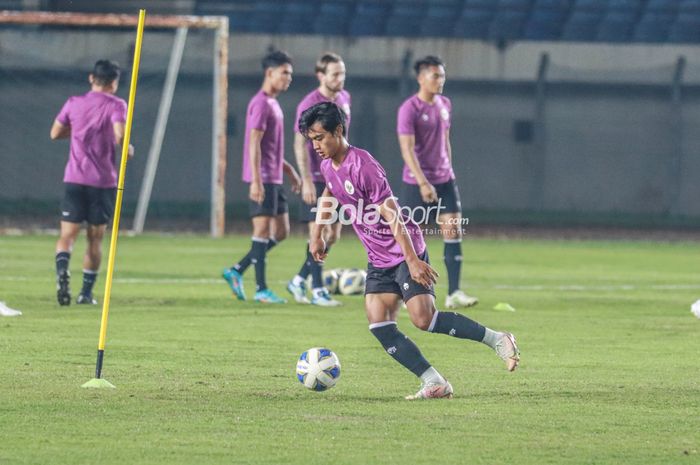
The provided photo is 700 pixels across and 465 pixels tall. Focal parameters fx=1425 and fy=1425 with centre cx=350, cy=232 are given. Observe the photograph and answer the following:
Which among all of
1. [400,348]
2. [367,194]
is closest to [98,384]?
[400,348]

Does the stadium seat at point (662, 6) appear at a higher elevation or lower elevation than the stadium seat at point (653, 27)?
higher

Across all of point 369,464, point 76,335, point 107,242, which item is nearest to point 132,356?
point 76,335

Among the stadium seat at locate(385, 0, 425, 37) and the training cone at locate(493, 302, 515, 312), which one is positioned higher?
the stadium seat at locate(385, 0, 425, 37)

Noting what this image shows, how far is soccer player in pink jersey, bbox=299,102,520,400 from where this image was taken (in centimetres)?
741

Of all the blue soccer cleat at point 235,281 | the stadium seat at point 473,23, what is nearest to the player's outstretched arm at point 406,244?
the blue soccer cleat at point 235,281

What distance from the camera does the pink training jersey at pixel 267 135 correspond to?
12.9m

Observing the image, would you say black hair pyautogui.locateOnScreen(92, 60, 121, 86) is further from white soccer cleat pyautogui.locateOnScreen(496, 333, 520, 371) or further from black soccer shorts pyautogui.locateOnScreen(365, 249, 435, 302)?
white soccer cleat pyautogui.locateOnScreen(496, 333, 520, 371)

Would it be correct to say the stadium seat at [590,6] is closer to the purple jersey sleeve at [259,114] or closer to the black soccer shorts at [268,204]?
the black soccer shorts at [268,204]

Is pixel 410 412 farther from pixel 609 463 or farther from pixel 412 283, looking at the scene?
pixel 609 463

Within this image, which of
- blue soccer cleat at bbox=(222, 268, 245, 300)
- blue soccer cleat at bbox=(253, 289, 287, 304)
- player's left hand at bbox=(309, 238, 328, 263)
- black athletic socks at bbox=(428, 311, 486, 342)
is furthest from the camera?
blue soccer cleat at bbox=(222, 268, 245, 300)

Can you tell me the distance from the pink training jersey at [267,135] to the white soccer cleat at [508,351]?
553 centimetres

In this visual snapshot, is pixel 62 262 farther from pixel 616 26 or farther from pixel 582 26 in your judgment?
pixel 616 26

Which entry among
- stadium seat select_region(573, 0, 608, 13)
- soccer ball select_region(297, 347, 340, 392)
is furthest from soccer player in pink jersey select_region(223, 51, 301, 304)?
stadium seat select_region(573, 0, 608, 13)

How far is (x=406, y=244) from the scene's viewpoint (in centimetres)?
738
